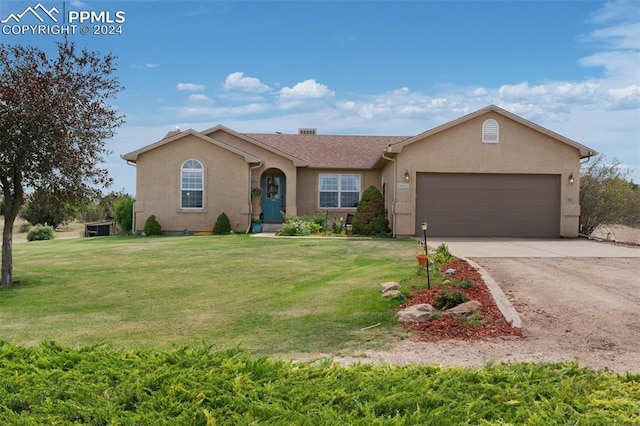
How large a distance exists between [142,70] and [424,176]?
1054 centimetres

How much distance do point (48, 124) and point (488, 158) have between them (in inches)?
598

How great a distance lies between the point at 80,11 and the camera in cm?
1431

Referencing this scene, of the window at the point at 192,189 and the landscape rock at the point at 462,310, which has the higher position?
the window at the point at 192,189

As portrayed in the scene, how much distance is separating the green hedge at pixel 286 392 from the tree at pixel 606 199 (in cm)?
1879

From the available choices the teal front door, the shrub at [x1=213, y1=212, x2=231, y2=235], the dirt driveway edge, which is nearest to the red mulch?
the dirt driveway edge

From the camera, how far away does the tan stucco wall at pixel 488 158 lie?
20.2m

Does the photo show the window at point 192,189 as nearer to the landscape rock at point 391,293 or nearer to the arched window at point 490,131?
the arched window at point 490,131

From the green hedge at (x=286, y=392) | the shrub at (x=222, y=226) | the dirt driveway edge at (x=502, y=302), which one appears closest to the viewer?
the green hedge at (x=286, y=392)

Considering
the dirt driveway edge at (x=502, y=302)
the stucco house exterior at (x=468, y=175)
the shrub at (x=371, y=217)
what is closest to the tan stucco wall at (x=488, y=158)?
the stucco house exterior at (x=468, y=175)

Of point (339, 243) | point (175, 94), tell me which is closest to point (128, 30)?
point (175, 94)

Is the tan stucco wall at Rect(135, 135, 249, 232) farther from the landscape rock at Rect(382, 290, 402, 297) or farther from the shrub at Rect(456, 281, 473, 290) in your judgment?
the shrub at Rect(456, 281, 473, 290)

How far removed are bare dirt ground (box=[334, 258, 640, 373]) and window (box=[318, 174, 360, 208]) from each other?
1426 cm

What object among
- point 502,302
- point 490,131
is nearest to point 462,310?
point 502,302

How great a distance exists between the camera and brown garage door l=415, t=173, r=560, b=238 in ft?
66.8
